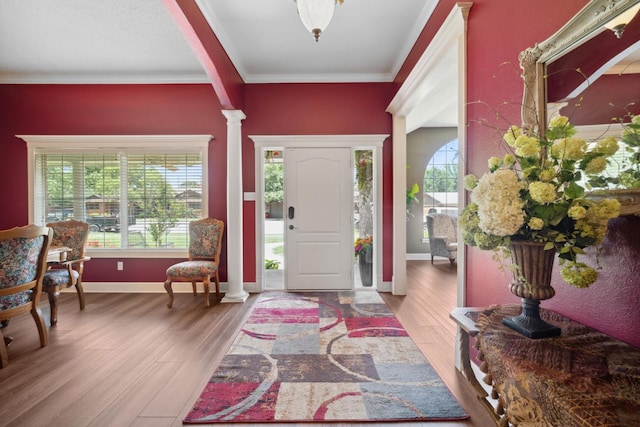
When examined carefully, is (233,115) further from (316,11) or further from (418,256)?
(418,256)

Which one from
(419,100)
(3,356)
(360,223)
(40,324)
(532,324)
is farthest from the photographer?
(360,223)

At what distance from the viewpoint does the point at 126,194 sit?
4.34 m

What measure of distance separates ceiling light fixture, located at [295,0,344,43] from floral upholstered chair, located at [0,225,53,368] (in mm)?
2628

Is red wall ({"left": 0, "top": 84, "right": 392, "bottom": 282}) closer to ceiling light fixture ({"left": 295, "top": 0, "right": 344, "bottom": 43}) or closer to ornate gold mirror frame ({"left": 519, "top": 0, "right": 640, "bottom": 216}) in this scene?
ceiling light fixture ({"left": 295, "top": 0, "right": 344, "bottom": 43})

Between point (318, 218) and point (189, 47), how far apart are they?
2.60 metres

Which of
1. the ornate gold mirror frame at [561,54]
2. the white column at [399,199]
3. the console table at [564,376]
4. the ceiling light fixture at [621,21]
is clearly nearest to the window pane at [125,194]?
the white column at [399,199]

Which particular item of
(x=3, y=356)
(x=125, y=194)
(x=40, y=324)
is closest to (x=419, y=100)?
(x=125, y=194)

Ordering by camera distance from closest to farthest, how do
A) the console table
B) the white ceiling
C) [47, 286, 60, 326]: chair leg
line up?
the console table
the white ceiling
[47, 286, 60, 326]: chair leg

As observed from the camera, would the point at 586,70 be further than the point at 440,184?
No

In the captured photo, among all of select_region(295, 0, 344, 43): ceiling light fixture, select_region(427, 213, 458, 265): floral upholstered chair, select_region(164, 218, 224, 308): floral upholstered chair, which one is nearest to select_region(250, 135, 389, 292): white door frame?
select_region(164, 218, 224, 308): floral upholstered chair

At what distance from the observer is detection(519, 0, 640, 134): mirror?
3.31 feet

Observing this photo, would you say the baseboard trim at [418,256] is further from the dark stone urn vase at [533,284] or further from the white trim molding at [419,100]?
the dark stone urn vase at [533,284]

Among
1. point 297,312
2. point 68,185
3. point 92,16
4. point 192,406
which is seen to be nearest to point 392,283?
point 297,312

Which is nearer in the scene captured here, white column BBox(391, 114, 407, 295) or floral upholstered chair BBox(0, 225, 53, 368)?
floral upholstered chair BBox(0, 225, 53, 368)
